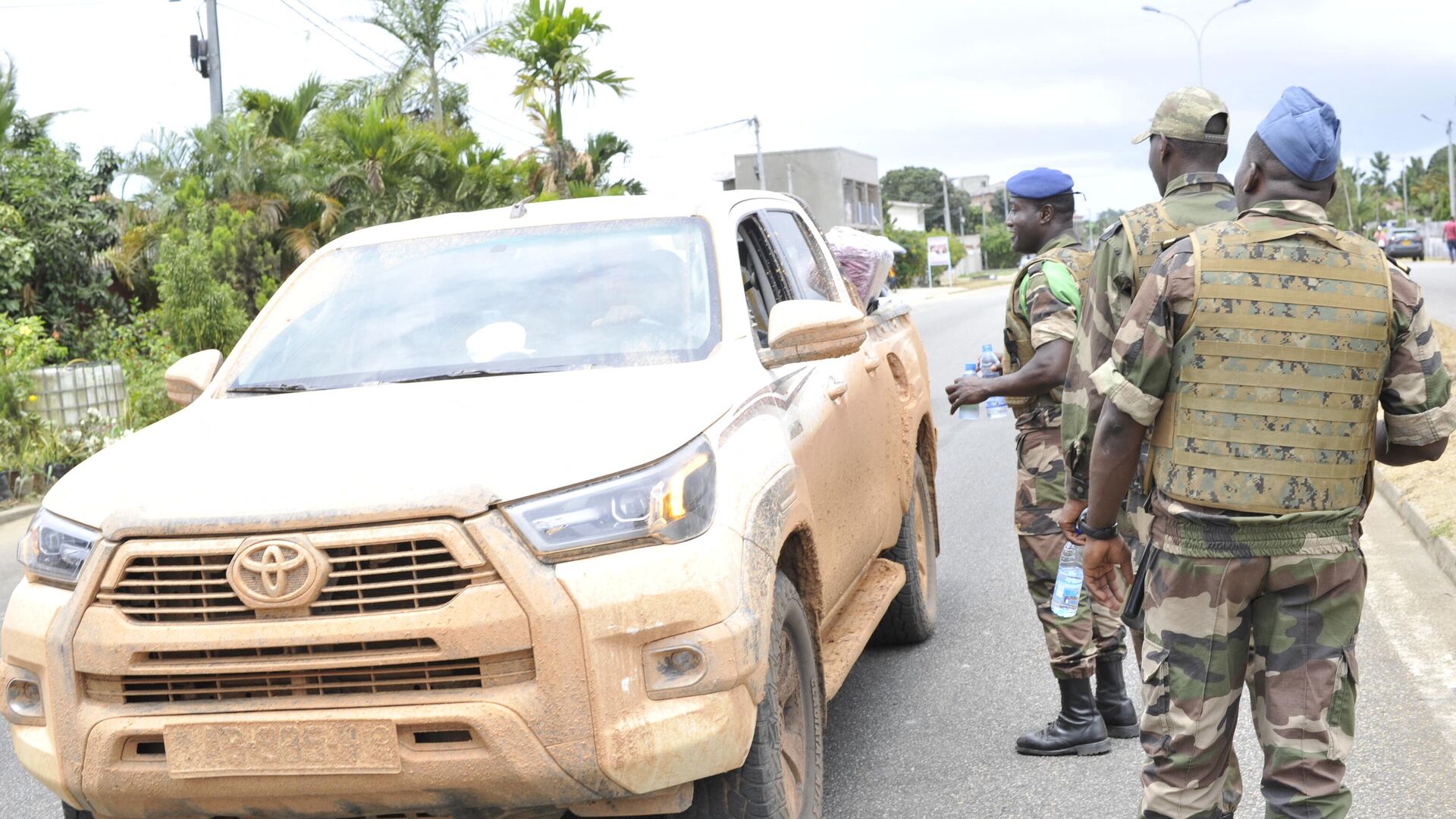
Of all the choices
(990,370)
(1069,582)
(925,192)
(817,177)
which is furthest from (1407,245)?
(925,192)

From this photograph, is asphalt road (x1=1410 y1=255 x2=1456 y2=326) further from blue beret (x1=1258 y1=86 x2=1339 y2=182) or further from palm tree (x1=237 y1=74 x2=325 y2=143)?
palm tree (x1=237 y1=74 x2=325 y2=143)

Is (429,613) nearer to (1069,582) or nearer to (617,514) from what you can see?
(617,514)

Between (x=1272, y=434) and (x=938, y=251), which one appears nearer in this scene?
(x=1272, y=434)

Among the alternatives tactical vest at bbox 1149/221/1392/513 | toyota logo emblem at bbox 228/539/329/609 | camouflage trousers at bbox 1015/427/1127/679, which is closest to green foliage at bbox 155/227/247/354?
camouflage trousers at bbox 1015/427/1127/679

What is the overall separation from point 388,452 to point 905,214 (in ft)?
404

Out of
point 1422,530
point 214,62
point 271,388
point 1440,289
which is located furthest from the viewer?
point 1440,289

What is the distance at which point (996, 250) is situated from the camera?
428ft

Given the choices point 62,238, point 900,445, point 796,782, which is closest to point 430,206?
point 62,238

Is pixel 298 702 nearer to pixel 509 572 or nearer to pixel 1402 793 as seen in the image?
pixel 509 572

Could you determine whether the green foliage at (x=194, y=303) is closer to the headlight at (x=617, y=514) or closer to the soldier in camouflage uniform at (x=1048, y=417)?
the soldier in camouflage uniform at (x=1048, y=417)

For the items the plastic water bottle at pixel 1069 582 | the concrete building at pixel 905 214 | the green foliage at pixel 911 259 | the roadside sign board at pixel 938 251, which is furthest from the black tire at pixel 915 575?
the concrete building at pixel 905 214

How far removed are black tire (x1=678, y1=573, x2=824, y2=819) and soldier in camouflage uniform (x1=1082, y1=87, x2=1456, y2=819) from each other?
89 centimetres

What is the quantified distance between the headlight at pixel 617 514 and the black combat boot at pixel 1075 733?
7.18 ft

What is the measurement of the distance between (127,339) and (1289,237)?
676 inches
